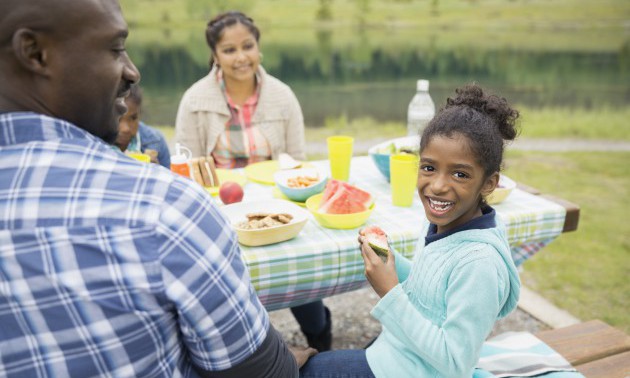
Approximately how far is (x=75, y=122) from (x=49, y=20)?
184 mm

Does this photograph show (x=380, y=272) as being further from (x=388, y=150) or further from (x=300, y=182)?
(x=388, y=150)

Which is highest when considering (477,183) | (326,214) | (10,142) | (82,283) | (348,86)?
(10,142)

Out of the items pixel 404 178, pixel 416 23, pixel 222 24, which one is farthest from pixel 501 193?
pixel 416 23

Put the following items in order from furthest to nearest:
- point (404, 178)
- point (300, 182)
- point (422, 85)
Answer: point (422, 85) → point (300, 182) → point (404, 178)

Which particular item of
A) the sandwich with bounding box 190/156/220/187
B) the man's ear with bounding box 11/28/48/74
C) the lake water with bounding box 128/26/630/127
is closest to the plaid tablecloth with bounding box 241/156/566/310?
the sandwich with bounding box 190/156/220/187

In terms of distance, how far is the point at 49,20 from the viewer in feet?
2.71

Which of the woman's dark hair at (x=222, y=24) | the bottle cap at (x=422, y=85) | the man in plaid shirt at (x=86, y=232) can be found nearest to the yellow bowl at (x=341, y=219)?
the man in plaid shirt at (x=86, y=232)

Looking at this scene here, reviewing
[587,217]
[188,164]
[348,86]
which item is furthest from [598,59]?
[188,164]

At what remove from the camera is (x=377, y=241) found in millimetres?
1634

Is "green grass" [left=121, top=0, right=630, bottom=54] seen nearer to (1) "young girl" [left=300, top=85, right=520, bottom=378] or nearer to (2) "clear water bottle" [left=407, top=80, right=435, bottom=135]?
(2) "clear water bottle" [left=407, top=80, right=435, bottom=135]

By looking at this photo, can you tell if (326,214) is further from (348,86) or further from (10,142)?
(348,86)

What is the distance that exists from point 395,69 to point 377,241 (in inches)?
737

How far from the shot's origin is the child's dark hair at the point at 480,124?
58.6 inches

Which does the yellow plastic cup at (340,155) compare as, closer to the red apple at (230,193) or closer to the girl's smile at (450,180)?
the red apple at (230,193)
